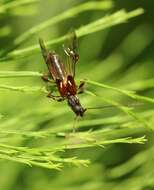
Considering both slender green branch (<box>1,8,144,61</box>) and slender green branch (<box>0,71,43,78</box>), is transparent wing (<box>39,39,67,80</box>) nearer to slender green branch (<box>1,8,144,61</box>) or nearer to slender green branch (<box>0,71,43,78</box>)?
slender green branch (<box>1,8,144,61</box>)

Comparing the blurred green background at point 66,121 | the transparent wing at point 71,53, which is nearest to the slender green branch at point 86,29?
the blurred green background at point 66,121

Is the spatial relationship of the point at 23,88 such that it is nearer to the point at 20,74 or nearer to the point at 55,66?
the point at 20,74

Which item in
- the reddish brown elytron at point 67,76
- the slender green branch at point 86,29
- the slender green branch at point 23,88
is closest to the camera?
the slender green branch at point 23,88

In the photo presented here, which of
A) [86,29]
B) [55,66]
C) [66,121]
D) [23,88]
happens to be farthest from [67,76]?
[66,121]

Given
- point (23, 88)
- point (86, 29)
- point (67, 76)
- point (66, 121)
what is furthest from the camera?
point (66, 121)

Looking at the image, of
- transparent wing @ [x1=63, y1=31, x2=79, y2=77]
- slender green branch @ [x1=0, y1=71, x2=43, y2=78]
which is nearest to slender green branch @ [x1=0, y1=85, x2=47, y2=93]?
slender green branch @ [x1=0, y1=71, x2=43, y2=78]

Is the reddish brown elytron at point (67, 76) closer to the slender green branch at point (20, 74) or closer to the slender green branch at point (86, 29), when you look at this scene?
the slender green branch at point (86, 29)

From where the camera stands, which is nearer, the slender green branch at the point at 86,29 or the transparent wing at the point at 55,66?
the slender green branch at the point at 86,29

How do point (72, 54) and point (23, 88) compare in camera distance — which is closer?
point (23, 88)

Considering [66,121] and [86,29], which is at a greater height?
[86,29]
